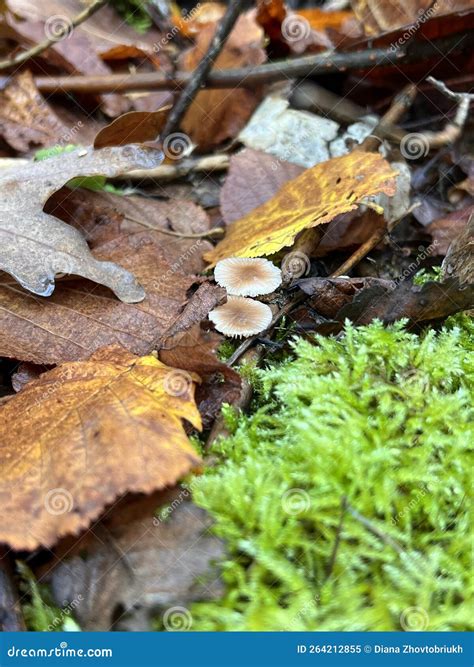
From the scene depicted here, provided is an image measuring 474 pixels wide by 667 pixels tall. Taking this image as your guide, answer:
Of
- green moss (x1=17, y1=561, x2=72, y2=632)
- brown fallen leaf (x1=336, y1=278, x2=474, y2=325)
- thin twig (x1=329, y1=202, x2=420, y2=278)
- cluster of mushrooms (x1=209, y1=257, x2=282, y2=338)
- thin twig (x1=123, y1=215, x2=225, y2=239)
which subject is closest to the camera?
green moss (x1=17, y1=561, x2=72, y2=632)

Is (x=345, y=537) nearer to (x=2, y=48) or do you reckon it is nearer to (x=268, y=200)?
(x=268, y=200)

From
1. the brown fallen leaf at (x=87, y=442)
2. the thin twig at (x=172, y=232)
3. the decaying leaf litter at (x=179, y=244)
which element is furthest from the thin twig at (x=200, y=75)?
the brown fallen leaf at (x=87, y=442)

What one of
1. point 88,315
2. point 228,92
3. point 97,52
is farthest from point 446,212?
point 97,52

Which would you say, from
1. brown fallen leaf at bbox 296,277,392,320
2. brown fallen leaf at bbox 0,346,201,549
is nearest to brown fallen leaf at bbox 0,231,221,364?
brown fallen leaf at bbox 0,346,201,549

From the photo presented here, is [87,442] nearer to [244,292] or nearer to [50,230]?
[244,292]

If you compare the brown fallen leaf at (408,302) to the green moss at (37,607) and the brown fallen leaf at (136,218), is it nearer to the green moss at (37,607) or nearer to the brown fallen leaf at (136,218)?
the brown fallen leaf at (136,218)

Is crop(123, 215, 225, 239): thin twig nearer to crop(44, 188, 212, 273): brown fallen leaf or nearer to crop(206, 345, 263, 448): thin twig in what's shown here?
crop(44, 188, 212, 273): brown fallen leaf

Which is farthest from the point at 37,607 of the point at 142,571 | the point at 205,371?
the point at 205,371
